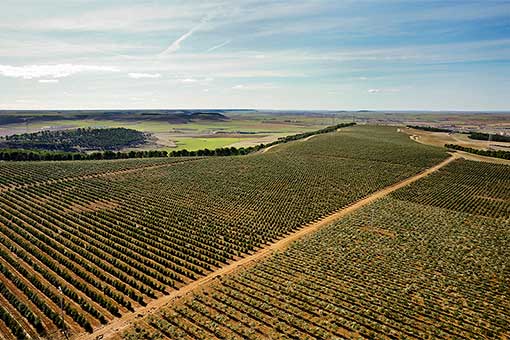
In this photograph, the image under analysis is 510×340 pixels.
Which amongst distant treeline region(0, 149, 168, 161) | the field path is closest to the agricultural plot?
distant treeline region(0, 149, 168, 161)

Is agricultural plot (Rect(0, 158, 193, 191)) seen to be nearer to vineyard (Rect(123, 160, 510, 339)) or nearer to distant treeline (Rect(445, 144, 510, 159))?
vineyard (Rect(123, 160, 510, 339))

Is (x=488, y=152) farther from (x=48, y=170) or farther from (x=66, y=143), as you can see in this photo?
(x=66, y=143)

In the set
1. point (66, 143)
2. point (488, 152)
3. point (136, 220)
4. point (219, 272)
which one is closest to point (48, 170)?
point (136, 220)

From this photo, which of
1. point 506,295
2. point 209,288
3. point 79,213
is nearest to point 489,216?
point 506,295

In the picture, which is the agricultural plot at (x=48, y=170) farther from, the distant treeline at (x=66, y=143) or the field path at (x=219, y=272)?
the distant treeline at (x=66, y=143)

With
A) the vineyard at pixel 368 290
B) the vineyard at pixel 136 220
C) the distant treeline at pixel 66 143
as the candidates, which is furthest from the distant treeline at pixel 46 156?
the vineyard at pixel 368 290
